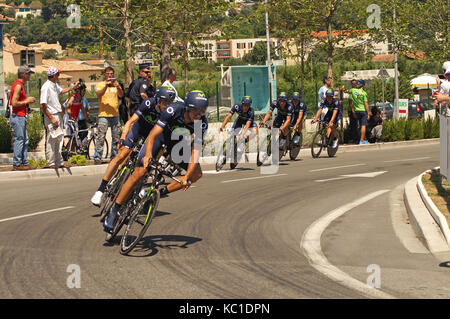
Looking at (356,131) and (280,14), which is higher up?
(280,14)

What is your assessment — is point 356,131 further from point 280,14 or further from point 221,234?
point 221,234

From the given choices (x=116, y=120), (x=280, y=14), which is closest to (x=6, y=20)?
(x=116, y=120)

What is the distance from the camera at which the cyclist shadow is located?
28.0 ft

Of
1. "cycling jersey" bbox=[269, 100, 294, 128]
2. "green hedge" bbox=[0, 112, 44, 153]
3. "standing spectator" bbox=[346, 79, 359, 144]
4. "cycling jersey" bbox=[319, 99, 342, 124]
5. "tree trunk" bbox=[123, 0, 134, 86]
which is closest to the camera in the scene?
"cycling jersey" bbox=[269, 100, 294, 128]

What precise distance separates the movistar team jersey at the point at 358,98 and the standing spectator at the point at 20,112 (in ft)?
36.4

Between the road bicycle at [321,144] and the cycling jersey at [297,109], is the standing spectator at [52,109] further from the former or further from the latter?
the road bicycle at [321,144]

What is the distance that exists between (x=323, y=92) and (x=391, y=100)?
38070 mm

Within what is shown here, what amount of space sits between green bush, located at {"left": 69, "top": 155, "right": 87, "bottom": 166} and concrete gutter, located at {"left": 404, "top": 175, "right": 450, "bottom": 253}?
7.53 meters

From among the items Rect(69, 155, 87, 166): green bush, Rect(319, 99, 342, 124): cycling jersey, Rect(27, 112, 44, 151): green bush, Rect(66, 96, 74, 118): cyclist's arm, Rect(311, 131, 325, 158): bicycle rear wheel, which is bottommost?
Rect(311, 131, 325, 158): bicycle rear wheel

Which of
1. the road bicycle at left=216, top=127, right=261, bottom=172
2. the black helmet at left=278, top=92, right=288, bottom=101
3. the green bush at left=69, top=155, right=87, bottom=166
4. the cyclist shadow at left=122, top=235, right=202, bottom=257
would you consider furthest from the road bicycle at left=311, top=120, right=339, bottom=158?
the cyclist shadow at left=122, top=235, right=202, bottom=257

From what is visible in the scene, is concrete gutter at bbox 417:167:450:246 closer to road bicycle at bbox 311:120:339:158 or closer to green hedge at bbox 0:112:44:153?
road bicycle at bbox 311:120:339:158

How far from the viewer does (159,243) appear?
29.9 feet

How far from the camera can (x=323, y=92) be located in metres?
23.2

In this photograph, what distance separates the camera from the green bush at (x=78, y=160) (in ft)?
57.2
